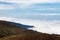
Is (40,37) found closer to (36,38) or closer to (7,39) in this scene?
(36,38)

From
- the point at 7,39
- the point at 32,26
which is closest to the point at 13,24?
the point at 32,26

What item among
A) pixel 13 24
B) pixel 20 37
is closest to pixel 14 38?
pixel 20 37

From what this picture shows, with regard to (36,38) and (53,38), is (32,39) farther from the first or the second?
(53,38)

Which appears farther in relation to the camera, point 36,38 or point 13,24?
point 13,24

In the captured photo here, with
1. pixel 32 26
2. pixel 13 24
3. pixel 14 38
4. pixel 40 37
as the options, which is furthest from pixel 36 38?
pixel 13 24

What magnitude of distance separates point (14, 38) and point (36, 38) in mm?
1854

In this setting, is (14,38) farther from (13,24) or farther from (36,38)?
(13,24)

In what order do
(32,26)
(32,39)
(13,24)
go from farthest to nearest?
1. (13,24)
2. (32,26)
3. (32,39)

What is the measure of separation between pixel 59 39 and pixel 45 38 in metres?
1.21

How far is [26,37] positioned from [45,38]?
1.60m

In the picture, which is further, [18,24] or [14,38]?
[18,24]

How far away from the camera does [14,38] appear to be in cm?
2105

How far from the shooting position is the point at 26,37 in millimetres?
21047

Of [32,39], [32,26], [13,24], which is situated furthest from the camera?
[13,24]
